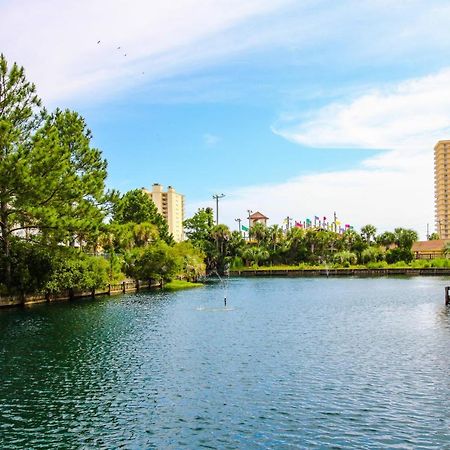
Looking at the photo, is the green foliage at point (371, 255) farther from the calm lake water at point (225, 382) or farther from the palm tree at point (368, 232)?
the calm lake water at point (225, 382)

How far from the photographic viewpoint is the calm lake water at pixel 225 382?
1547cm

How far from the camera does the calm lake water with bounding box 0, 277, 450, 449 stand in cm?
1547

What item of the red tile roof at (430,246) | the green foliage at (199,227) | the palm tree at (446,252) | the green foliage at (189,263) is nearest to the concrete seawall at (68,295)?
the green foliage at (189,263)

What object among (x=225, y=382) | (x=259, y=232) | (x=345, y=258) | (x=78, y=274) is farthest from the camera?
(x=259, y=232)

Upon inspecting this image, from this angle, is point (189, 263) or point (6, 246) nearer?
point (6, 246)

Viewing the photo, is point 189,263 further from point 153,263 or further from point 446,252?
point 446,252

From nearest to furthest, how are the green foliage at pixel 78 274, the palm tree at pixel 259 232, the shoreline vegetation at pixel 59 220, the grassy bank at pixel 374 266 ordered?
the shoreline vegetation at pixel 59 220 → the green foliage at pixel 78 274 → the grassy bank at pixel 374 266 → the palm tree at pixel 259 232

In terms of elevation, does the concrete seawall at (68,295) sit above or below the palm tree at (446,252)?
below

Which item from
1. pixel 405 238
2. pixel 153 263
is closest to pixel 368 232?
pixel 405 238

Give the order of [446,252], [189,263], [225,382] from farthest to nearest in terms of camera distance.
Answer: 1. [446,252]
2. [189,263]
3. [225,382]

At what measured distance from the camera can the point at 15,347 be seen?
29000 millimetres

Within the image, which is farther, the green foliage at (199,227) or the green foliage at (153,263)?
the green foliage at (199,227)

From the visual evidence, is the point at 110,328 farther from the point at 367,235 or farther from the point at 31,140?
the point at 367,235

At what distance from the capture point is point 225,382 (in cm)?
2119
